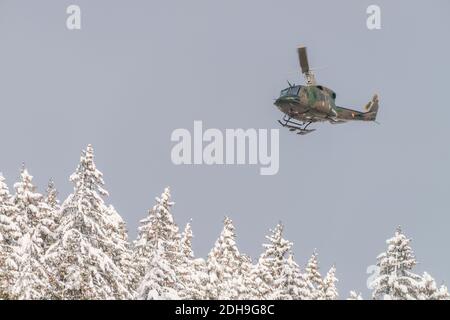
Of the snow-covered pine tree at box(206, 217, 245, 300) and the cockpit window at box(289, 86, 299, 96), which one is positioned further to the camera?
the cockpit window at box(289, 86, 299, 96)

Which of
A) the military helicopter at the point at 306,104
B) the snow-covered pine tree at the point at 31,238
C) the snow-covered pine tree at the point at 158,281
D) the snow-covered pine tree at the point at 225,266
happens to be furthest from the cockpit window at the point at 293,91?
the snow-covered pine tree at the point at 31,238

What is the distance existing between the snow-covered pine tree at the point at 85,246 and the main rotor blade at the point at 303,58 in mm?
20850

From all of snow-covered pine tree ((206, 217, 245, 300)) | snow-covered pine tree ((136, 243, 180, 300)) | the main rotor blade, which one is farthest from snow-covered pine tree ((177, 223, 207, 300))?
the main rotor blade

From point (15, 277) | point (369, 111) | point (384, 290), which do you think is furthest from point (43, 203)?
point (369, 111)

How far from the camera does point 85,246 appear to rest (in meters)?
39.9

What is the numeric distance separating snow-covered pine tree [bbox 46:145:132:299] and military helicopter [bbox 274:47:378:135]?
19.3 meters

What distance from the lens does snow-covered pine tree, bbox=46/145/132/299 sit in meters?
39.8

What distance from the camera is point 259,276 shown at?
163 feet

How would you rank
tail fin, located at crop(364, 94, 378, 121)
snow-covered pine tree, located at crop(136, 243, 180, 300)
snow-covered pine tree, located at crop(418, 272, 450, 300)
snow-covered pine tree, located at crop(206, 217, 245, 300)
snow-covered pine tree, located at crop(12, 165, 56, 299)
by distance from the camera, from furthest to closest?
tail fin, located at crop(364, 94, 378, 121), snow-covered pine tree, located at crop(206, 217, 245, 300), snow-covered pine tree, located at crop(136, 243, 180, 300), snow-covered pine tree, located at crop(418, 272, 450, 300), snow-covered pine tree, located at crop(12, 165, 56, 299)

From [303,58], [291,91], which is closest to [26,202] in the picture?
[291,91]

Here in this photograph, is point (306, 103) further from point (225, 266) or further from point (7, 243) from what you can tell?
point (7, 243)

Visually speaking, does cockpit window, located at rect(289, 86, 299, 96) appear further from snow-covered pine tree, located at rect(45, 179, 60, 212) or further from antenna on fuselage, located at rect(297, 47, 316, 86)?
snow-covered pine tree, located at rect(45, 179, 60, 212)
